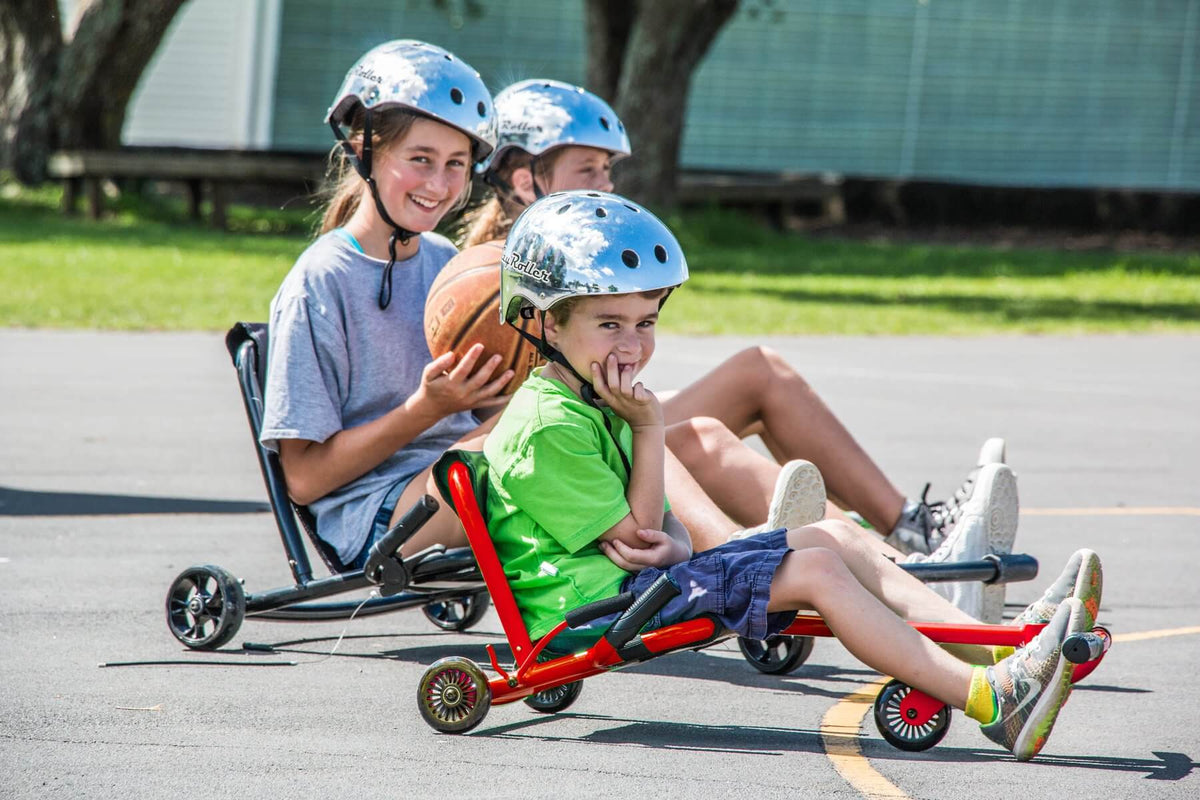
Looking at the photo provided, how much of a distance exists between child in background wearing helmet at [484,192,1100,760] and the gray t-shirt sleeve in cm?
76

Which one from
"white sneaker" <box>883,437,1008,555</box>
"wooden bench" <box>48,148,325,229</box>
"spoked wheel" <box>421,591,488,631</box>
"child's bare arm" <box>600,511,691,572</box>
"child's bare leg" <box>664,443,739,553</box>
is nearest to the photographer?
"child's bare arm" <box>600,511,691,572</box>

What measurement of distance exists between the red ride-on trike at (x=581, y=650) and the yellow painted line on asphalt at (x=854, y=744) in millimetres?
118

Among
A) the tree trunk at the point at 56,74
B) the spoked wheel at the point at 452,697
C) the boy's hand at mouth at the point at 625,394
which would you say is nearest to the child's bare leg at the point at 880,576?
the boy's hand at mouth at the point at 625,394

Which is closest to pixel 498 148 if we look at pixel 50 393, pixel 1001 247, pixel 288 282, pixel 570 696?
pixel 288 282

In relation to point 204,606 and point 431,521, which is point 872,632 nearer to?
point 431,521

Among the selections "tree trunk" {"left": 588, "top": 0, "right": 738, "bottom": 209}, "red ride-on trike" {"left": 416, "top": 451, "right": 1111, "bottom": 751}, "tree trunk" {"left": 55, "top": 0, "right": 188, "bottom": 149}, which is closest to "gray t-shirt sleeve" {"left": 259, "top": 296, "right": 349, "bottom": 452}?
"red ride-on trike" {"left": 416, "top": 451, "right": 1111, "bottom": 751}

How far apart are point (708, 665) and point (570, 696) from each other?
2.74ft

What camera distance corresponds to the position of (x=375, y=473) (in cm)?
509

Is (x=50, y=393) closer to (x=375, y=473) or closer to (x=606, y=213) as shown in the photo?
(x=375, y=473)

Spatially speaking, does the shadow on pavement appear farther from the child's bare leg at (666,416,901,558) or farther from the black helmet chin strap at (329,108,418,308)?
the child's bare leg at (666,416,901,558)

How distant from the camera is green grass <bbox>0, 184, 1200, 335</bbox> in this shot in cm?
1445

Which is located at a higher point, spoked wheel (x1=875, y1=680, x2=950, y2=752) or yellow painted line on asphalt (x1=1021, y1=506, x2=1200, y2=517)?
spoked wheel (x1=875, y1=680, x2=950, y2=752)

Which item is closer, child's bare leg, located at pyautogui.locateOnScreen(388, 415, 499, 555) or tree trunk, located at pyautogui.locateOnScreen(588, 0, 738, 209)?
child's bare leg, located at pyautogui.locateOnScreen(388, 415, 499, 555)

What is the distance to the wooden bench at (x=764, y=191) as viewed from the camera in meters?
23.6
